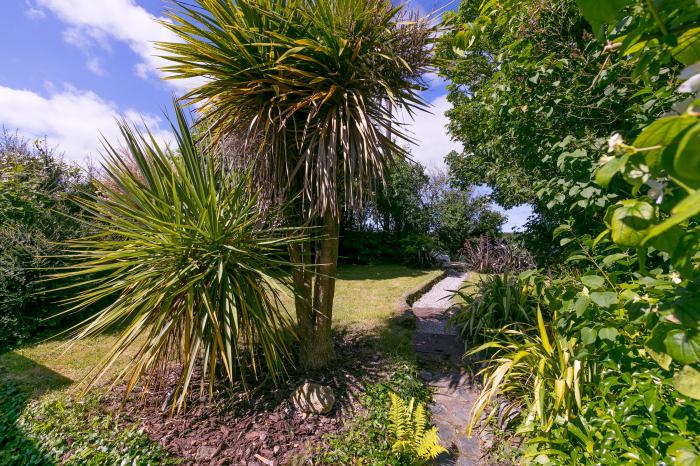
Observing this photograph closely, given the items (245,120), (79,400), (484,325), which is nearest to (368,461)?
(484,325)

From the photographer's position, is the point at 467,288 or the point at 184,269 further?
the point at 467,288

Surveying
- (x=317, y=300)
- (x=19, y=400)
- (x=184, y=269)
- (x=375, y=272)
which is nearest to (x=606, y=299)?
(x=317, y=300)

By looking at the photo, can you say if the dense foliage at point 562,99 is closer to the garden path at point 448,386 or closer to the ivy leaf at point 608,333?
the ivy leaf at point 608,333

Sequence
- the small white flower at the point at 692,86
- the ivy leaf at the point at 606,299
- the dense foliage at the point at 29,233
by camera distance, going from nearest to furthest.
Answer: the small white flower at the point at 692,86 → the ivy leaf at the point at 606,299 → the dense foliage at the point at 29,233

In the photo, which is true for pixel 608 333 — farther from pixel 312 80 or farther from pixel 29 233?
pixel 29 233

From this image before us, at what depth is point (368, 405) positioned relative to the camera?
2332mm

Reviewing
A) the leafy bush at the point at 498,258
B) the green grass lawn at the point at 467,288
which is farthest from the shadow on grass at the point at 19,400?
the leafy bush at the point at 498,258

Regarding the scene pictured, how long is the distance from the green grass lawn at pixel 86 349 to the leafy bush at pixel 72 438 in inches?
15.9

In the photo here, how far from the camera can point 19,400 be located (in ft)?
8.30

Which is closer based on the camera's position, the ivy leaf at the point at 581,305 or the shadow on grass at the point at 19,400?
the ivy leaf at the point at 581,305

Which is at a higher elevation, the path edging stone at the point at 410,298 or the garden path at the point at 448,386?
the path edging stone at the point at 410,298

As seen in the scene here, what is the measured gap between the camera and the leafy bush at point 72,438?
187 centimetres

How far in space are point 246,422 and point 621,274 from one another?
2.70 m

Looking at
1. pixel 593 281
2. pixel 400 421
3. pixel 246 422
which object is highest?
pixel 593 281
